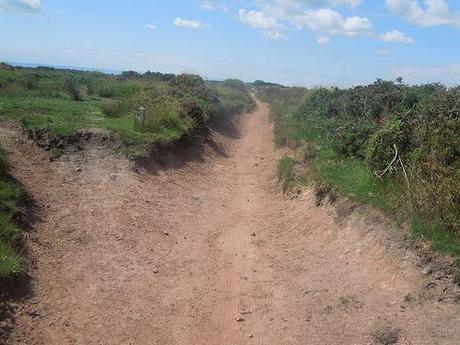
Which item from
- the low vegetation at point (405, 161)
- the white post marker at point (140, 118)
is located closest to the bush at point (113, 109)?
the white post marker at point (140, 118)

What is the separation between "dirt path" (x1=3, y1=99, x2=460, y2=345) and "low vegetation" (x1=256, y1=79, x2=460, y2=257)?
674mm

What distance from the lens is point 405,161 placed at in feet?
31.1

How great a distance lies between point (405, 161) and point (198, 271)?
4.56 meters

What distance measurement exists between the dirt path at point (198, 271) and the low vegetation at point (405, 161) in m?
0.67

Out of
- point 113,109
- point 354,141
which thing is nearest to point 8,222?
point 354,141

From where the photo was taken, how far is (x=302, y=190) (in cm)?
1165

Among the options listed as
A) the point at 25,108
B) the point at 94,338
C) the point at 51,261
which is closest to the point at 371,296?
the point at 94,338

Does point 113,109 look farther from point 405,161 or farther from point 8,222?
point 405,161

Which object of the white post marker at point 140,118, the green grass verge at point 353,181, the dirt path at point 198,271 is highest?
→ the white post marker at point 140,118

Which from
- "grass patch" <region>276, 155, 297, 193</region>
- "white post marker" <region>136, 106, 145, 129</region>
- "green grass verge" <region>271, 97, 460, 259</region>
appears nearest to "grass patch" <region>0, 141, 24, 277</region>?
"white post marker" <region>136, 106, 145, 129</region>

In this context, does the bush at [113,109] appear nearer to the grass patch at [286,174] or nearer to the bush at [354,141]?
the grass patch at [286,174]

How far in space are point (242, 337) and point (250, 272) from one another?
1.95 metres

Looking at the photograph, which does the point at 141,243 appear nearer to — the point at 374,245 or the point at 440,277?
the point at 374,245

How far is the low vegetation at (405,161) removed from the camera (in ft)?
25.1
